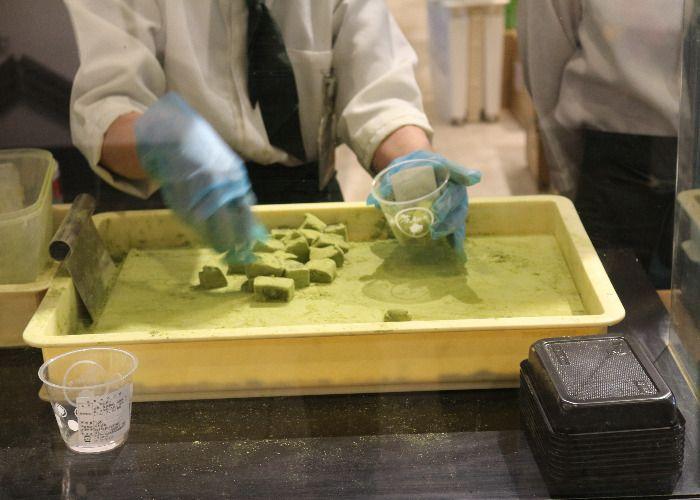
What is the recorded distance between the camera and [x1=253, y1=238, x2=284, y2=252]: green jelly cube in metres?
1.30

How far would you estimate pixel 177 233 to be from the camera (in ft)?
4.58

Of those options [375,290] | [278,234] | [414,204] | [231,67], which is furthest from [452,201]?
[231,67]

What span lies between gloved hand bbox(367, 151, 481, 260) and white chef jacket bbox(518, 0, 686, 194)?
0.27 meters

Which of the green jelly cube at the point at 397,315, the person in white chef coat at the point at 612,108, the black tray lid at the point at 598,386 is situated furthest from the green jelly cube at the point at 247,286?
the person in white chef coat at the point at 612,108

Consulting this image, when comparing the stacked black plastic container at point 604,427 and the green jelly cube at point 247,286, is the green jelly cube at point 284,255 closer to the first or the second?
the green jelly cube at point 247,286

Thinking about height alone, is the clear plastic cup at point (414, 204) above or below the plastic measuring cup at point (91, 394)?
above

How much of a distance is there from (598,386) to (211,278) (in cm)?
60

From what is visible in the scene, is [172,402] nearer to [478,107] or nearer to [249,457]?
[249,457]

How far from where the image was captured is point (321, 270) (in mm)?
1262

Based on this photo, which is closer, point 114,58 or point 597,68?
point 114,58

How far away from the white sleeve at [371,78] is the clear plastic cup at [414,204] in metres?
0.09

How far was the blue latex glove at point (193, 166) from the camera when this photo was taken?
3.59 feet

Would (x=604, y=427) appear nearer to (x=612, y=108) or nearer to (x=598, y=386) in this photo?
(x=598, y=386)

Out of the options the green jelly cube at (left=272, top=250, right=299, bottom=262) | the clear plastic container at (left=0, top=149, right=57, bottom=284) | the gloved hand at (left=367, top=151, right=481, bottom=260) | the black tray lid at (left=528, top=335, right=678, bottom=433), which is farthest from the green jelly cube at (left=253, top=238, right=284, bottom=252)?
the black tray lid at (left=528, top=335, right=678, bottom=433)
